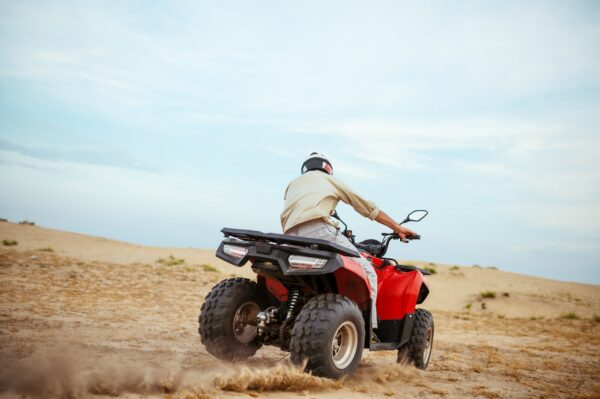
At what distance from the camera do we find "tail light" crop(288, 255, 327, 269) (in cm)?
486

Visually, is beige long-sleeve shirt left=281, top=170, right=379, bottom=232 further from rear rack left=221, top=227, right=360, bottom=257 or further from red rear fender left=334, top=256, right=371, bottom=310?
red rear fender left=334, top=256, right=371, bottom=310

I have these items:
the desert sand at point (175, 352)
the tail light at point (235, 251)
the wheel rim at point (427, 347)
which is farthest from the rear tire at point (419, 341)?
the tail light at point (235, 251)

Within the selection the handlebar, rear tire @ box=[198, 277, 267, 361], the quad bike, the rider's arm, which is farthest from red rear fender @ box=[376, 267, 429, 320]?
rear tire @ box=[198, 277, 267, 361]

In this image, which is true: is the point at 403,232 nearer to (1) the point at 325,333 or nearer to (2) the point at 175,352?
(1) the point at 325,333

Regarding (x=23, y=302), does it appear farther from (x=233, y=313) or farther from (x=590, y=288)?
(x=590, y=288)

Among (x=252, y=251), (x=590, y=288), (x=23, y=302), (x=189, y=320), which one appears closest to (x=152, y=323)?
(x=189, y=320)

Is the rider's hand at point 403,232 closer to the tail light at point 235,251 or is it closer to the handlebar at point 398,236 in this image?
the handlebar at point 398,236

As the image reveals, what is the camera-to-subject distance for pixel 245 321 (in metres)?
5.72

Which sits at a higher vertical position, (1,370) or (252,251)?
(252,251)

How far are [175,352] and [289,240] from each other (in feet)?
8.17

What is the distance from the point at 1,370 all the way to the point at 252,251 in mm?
2233

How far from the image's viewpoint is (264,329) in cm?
528

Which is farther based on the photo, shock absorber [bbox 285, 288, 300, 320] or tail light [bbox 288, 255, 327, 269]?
shock absorber [bbox 285, 288, 300, 320]

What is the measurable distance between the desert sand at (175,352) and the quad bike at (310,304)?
9.6 inches
